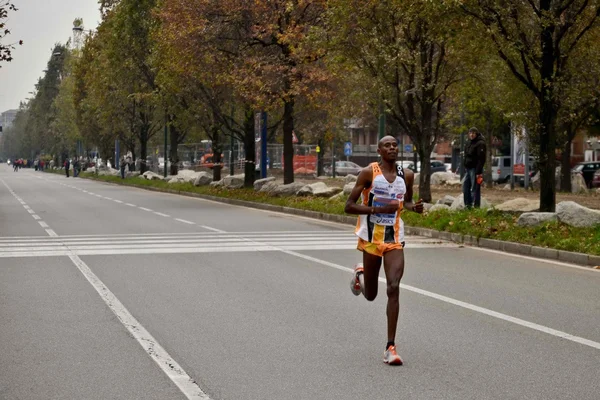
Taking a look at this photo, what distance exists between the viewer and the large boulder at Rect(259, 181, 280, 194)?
1340 inches

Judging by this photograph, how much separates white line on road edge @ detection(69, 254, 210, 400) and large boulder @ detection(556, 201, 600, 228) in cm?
904

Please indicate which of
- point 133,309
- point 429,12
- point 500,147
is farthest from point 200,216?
point 500,147

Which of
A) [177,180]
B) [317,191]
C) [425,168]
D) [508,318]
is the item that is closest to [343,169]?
[177,180]

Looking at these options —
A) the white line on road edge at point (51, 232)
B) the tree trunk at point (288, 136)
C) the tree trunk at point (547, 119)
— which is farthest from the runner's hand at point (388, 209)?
the tree trunk at point (288, 136)

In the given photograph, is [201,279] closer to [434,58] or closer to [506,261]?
[506,261]

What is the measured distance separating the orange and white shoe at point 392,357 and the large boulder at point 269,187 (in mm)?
26463

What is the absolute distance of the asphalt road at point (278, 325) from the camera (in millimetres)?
6695

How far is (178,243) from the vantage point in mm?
17656

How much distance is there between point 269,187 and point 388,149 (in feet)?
87.9

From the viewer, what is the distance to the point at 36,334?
857cm

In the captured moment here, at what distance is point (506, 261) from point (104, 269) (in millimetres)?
A: 5964

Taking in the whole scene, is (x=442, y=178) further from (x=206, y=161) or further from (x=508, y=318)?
(x=508, y=318)

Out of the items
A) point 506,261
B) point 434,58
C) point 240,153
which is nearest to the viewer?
point 506,261

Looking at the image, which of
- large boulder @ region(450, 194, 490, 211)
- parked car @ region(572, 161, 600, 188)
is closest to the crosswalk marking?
large boulder @ region(450, 194, 490, 211)
